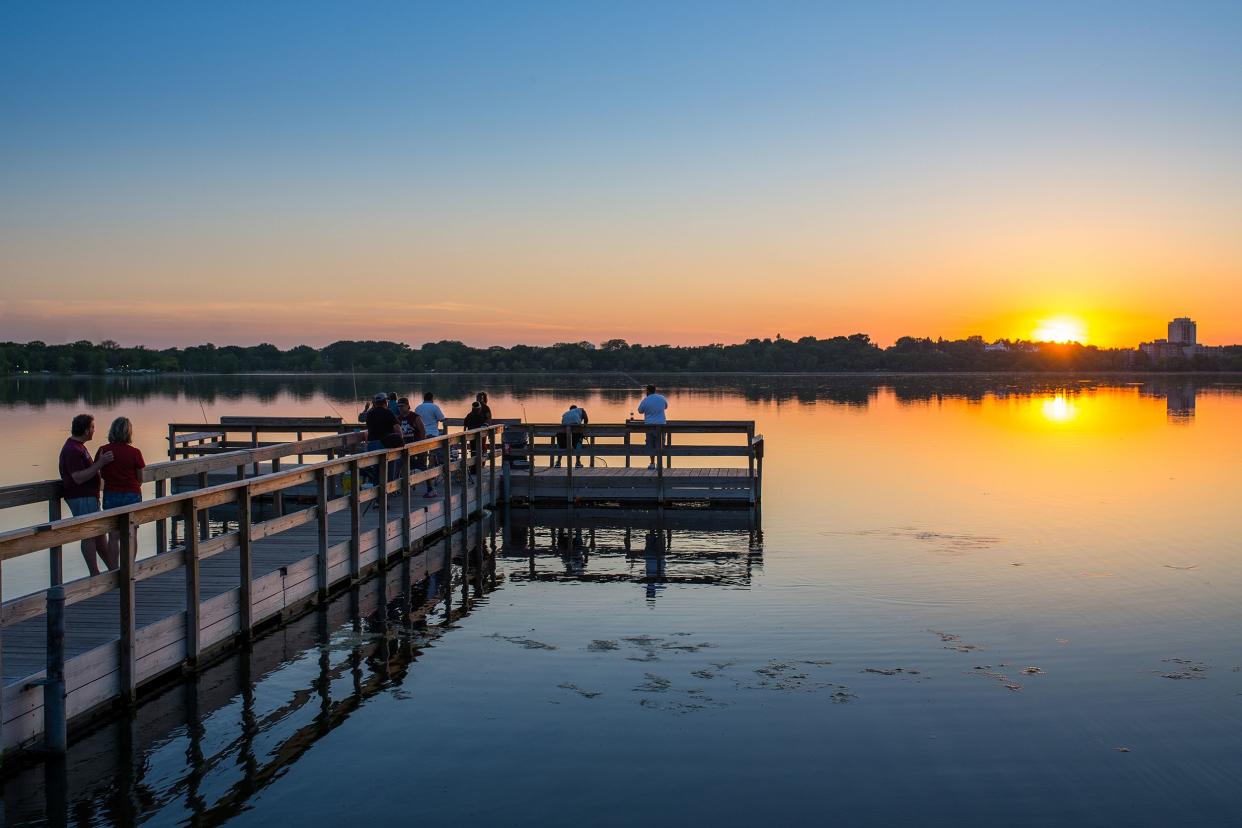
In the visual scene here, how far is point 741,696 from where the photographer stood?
9.13 metres

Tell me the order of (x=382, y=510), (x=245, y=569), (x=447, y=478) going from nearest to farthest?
(x=245, y=569)
(x=382, y=510)
(x=447, y=478)

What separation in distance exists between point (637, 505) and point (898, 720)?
1312 centimetres

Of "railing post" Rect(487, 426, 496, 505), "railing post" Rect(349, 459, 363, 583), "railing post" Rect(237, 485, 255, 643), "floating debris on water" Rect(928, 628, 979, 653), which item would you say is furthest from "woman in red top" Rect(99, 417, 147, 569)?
"railing post" Rect(487, 426, 496, 505)

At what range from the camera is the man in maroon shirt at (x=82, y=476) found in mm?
10688

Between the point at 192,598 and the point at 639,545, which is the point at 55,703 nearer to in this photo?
the point at 192,598

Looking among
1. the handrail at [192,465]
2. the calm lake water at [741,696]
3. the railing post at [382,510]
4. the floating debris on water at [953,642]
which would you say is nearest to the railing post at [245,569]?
the calm lake water at [741,696]

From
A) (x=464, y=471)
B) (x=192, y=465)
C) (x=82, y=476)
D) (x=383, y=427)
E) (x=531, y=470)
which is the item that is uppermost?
(x=383, y=427)

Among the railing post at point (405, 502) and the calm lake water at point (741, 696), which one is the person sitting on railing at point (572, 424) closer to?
the calm lake water at point (741, 696)

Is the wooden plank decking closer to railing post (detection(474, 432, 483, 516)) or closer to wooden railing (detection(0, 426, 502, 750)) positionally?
railing post (detection(474, 432, 483, 516))

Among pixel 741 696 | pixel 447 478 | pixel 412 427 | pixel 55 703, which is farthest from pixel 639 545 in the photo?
pixel 55 703

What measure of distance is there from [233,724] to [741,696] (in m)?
4.14

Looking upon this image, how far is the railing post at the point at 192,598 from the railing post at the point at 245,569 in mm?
710

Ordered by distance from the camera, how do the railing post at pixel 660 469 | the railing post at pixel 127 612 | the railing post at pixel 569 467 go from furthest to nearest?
the railing post at pixel 569 467
the railing post at pixel 660 469
the railing post at pixel 127 612

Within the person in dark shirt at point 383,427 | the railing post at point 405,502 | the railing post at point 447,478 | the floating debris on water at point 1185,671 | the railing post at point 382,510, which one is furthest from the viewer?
the railing post at point 447,478
